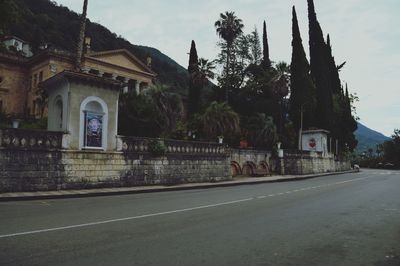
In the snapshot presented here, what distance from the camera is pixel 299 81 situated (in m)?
43.2

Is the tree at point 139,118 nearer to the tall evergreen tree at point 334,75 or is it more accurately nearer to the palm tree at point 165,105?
the palm tree at point 165,105

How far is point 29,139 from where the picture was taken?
14688 millimetres

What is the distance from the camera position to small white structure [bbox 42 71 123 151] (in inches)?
654

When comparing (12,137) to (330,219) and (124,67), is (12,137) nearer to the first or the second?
(330,219)

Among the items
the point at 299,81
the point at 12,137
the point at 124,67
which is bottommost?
the point at 12,137

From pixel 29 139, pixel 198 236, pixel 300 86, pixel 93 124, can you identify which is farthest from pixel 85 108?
pixel 300 86

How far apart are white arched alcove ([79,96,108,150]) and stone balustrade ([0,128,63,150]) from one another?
1.26 metres

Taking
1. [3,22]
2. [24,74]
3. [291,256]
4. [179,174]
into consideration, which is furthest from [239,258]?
[24,74]

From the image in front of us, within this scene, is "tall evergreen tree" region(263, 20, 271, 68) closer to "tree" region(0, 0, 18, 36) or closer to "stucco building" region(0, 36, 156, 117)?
"stucco building" region(0, 36, 156, 117)

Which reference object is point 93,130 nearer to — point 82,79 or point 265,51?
point 82,79

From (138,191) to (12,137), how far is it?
5.64m

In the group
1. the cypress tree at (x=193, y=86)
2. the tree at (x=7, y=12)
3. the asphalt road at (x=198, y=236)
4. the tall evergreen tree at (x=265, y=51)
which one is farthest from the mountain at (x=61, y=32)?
the asphalt road at (x=198, y=236)

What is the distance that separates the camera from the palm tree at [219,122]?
3966 centimetres

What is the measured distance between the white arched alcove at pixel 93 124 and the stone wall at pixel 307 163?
21430mm
